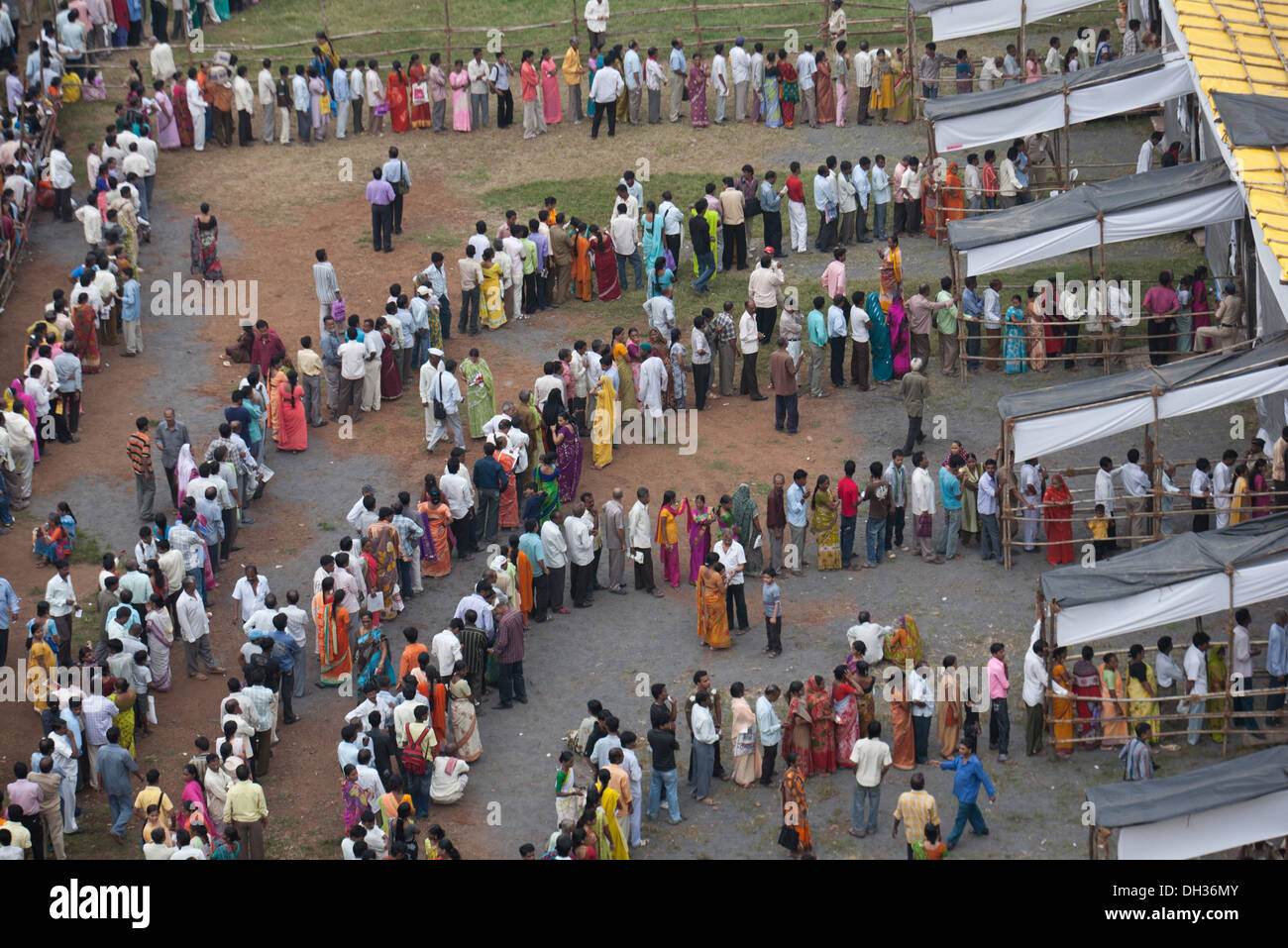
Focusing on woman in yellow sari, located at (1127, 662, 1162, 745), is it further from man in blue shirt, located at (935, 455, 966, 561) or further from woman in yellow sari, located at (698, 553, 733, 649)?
woman in yellow sari, located at (698, 553, 733, 649)

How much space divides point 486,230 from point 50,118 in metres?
8.61

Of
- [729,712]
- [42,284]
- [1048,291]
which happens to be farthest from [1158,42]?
[42,284]

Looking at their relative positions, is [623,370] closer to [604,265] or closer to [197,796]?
[604,265]

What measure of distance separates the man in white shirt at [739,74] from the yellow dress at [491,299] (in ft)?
27.1

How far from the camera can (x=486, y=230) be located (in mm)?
29406

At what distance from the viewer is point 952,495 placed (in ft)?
72.4

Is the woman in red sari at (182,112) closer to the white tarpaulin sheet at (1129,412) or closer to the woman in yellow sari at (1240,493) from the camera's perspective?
the white tarpaulin sheet at (1129,412)

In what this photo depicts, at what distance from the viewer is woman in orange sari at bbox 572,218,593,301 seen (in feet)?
91.8

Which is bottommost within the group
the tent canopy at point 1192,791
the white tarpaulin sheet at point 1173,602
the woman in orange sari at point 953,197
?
the tent canopy at point 1192,791

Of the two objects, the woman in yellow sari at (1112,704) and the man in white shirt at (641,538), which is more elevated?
the man in white shirt at (641,538)

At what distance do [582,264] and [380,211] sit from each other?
3.50 meters

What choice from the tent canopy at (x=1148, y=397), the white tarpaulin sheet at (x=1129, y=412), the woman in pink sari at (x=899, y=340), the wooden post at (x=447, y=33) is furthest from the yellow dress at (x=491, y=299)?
the white tarpaulin sheet at (x=1129, y=412)

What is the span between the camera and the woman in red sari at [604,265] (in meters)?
27.9

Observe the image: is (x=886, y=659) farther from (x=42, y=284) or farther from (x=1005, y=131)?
(x=42, y=284)
